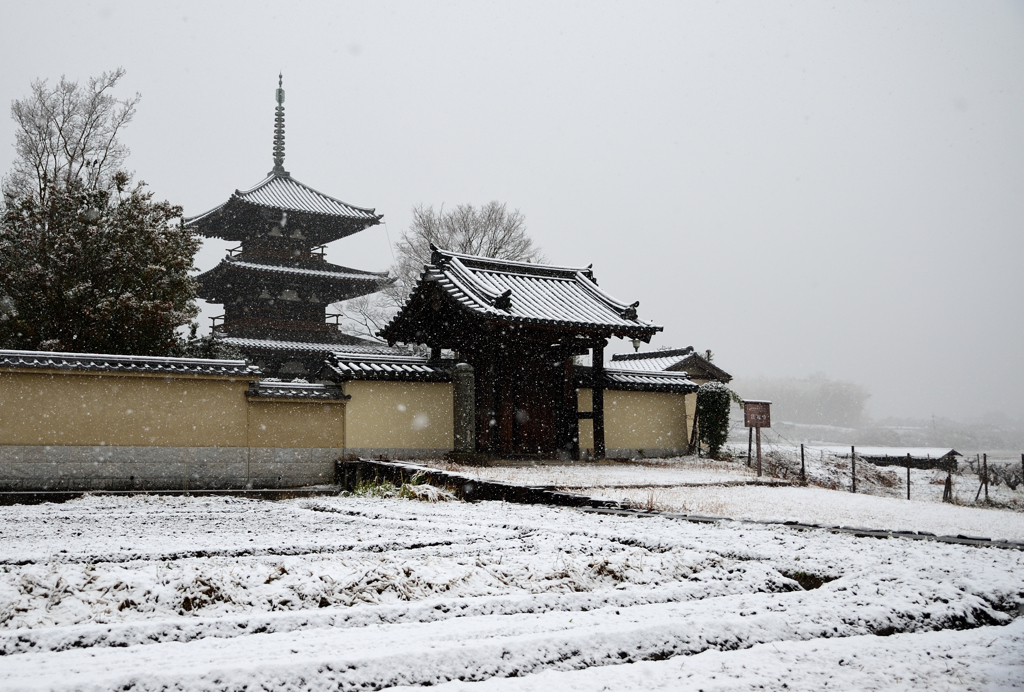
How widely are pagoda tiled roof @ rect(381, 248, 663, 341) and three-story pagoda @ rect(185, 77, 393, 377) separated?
10229 mm

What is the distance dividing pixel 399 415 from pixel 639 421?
209 inches

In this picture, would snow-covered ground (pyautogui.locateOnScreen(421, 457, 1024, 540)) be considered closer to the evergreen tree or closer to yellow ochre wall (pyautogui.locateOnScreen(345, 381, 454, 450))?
yellow ochre wall (pyautogui.locateOnScreen(345, 381, 454, 450))

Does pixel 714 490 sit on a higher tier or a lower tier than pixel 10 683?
lower

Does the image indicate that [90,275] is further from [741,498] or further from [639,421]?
[741,498]

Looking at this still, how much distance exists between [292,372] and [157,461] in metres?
13.0

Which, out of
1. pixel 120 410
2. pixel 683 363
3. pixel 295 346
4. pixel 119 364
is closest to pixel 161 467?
pixel 120 410

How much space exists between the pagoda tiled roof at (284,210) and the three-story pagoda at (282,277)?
0.11 feet

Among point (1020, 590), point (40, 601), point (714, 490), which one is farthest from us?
point (714, 490)

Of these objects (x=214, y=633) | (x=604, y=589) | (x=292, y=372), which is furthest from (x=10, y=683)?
(x=292, y=372)

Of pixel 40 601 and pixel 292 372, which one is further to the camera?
pixel 292 372

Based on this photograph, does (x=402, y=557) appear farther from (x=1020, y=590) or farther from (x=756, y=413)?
(x=756, y=413)

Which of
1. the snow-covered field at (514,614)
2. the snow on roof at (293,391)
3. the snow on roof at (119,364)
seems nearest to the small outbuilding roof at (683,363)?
the snow on roof at (293,391)

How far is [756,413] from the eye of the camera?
12.1m

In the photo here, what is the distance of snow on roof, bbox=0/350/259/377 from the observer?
10680mm
